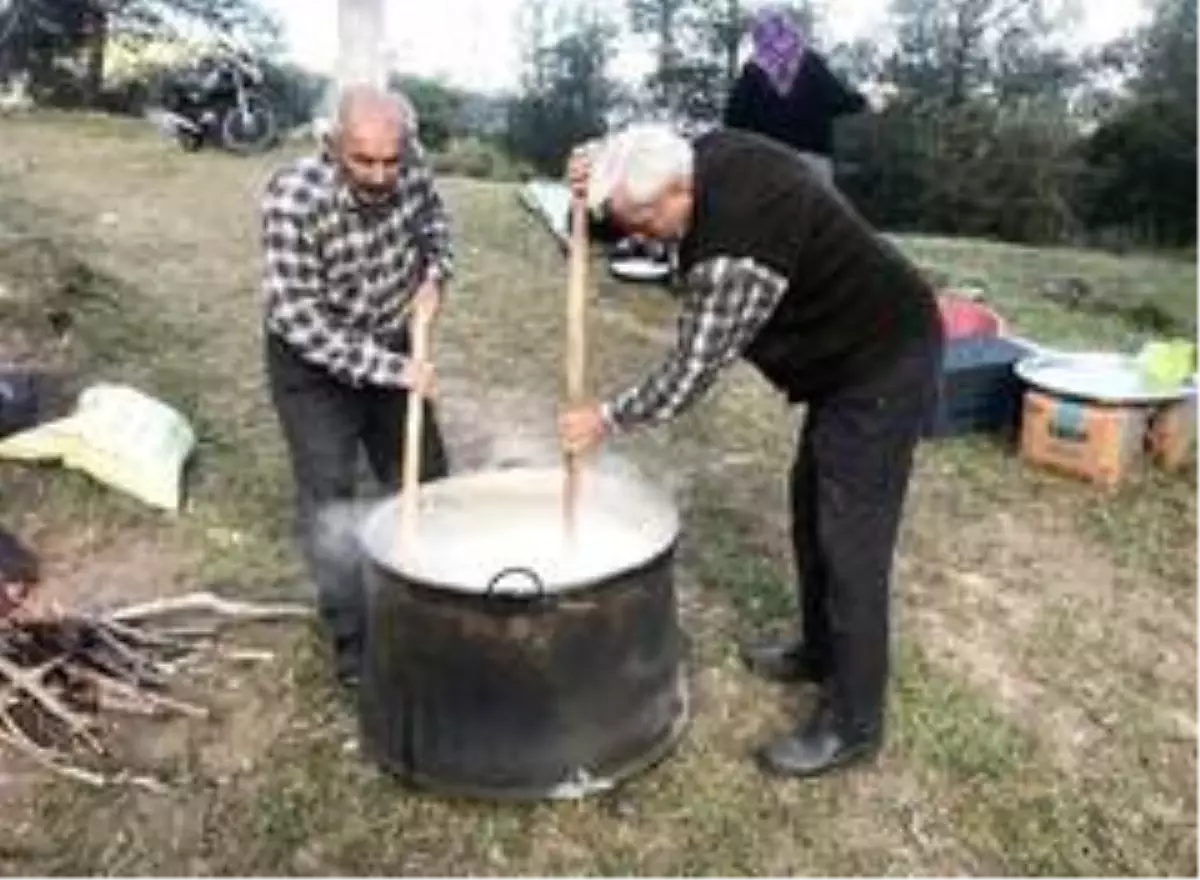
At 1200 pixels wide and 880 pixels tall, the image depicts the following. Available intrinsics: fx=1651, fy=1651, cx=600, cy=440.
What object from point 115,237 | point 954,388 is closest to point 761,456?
point 954,388

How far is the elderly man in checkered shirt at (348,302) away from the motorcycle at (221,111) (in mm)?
9037

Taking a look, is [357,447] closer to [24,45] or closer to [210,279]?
[210,279]

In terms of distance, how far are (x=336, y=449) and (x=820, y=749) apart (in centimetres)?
132

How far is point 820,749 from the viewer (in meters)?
3.75

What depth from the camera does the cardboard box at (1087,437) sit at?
18.3 ft

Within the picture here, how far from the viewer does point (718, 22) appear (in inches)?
596

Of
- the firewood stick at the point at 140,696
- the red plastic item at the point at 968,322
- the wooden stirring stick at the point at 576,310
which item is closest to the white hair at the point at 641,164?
the wooden stirring stick at the point at 576,310

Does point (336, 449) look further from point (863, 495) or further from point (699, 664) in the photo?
point (863, 495)

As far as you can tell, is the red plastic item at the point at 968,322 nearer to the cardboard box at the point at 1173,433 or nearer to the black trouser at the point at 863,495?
A: the cardboard box at the point at 1173,433

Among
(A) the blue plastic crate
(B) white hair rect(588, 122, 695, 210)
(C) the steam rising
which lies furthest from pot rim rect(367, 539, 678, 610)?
(A) the blue plastic crate

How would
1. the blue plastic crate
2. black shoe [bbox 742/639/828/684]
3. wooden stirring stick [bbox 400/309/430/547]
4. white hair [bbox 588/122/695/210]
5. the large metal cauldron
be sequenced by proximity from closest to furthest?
white hair [bbox 588/122/695/210], the large metal cauldron, wooden stirring stick [bbox 400/309/430/547], black shoe [bbox 742/639/828/684], the blue plastic crate

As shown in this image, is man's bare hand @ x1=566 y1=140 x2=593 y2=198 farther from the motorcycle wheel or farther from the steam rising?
the motorcycle wheel

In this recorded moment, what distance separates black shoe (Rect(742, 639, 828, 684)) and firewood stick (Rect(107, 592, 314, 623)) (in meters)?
1.20

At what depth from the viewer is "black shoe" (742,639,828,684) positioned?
4.11 meters
